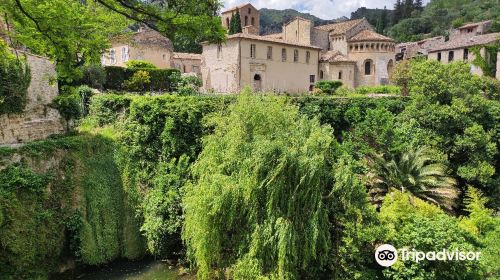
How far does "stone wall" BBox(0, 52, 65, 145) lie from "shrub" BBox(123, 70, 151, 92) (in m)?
7.62

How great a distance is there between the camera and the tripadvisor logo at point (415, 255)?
9.86m

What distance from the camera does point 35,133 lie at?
1758 centimetres

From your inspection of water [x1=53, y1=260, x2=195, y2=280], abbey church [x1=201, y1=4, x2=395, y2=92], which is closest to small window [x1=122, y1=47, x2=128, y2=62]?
abbey church [x1=201, y1=4, x2=395, y2=92]

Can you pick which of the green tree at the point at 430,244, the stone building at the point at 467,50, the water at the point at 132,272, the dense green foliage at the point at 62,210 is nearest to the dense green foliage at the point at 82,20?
the green tree at the point at 430,244

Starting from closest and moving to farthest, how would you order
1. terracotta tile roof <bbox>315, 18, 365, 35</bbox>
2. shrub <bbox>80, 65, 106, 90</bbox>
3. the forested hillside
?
shrub <bbox>80, 65, 106, 90</bbox>, terracotta tile roof <bbox>315, 18, 365, 35</bbox>, the forested hillside

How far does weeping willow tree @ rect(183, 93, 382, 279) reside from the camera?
10758mm

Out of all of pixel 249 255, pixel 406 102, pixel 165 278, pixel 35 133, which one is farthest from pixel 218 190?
pixel 406 102

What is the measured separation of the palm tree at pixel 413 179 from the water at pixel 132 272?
835 centimetres

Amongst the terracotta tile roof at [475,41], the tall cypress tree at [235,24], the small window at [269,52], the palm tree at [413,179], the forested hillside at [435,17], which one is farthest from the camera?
the forested hillside at [435,17]

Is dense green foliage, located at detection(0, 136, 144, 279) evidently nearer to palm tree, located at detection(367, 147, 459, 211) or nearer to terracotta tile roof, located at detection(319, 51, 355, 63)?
palm tree, located at detection(367, 147, 459, 211)

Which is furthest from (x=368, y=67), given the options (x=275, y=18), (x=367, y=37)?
(x=275, y=18)

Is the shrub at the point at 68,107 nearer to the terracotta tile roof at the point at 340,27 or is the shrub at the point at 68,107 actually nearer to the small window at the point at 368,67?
the small window at the point at 368,67

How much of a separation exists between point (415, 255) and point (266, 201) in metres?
4.30

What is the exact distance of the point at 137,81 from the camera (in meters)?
26.7
